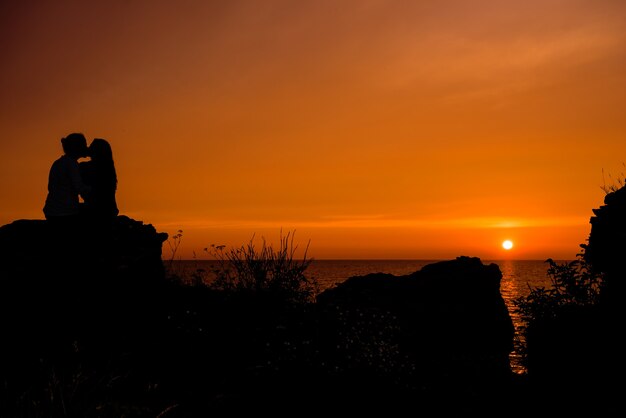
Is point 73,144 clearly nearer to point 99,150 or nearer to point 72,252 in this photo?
point 99,150

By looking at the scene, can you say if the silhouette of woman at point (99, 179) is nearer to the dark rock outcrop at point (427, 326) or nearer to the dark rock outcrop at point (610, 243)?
the dark rock outcrop at point (427, 326)

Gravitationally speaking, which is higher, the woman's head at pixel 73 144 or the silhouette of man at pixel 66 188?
the woman's head at pixel 73 144

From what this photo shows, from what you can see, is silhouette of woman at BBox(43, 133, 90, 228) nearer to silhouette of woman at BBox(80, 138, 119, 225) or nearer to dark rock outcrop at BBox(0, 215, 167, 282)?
dark rock outcrop at BBox(0, 215, 167, 282)

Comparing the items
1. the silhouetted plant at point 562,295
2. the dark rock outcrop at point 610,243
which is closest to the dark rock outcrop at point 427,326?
the silhouetted plant at point 562,295

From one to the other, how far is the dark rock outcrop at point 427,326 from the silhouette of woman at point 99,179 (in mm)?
5062

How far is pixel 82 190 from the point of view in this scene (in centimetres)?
1066

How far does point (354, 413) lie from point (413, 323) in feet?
26.5

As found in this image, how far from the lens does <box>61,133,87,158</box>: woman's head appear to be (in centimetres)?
1061

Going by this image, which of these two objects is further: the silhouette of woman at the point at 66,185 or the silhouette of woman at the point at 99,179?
the silhouette of woman at the point at 99,179

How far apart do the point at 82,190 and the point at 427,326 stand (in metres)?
10.9

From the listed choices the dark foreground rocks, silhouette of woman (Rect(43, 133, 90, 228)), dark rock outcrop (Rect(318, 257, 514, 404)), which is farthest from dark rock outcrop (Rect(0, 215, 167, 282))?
dark rock outcrop (Rect(318, 257, 514, 404))

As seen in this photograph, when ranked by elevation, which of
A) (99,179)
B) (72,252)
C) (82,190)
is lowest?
(72,252)

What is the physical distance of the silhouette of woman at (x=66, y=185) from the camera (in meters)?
10.5

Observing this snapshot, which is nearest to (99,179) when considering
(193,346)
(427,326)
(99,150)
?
(99,150)
